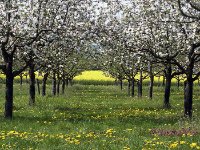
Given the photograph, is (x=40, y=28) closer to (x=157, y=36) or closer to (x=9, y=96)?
(x=9, y=96)

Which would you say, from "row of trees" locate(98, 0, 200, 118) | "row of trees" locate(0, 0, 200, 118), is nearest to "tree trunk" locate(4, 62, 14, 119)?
"row of trees" locate(0, 0, 200, 118)

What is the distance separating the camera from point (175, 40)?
25.9 metres

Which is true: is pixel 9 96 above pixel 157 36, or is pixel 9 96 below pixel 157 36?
below

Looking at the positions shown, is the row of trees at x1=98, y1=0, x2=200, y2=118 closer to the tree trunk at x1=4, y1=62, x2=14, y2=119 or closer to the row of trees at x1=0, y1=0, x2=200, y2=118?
the row of trees at x1=0, y1=0, x2=200, y2=118

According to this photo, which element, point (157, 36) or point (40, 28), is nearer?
point (40, 28)

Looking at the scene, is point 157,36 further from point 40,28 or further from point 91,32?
point 40,28

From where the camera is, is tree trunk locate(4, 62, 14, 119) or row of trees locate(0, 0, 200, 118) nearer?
row of trees locate(0, 0, 200, 118)

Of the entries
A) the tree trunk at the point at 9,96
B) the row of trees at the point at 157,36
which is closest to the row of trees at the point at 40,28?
the tree trunk at the point at 9,96

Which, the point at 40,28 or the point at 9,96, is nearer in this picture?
the point at 40,28

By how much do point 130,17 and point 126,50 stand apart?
9.39 feet

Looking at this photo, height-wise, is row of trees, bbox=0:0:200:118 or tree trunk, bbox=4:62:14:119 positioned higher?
row of trees, bbox=0:0:200:118

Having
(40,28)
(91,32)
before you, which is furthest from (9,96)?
(91,32)

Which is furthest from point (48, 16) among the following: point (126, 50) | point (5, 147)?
point (5, 147)

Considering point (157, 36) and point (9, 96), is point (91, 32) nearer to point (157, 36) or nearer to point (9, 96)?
point (157, 36)
